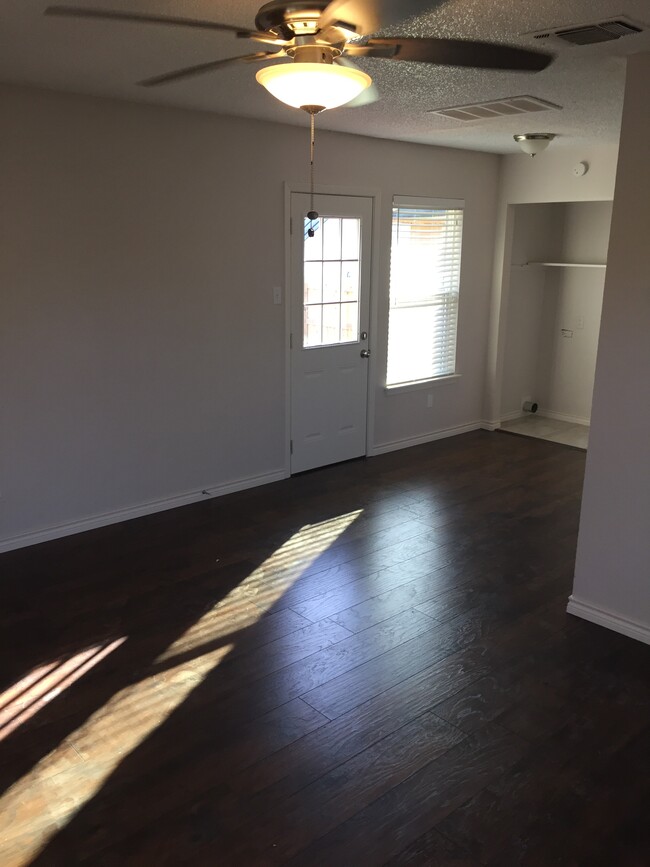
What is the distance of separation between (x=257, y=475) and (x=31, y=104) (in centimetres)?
269

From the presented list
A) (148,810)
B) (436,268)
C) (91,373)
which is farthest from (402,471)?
(148,810)

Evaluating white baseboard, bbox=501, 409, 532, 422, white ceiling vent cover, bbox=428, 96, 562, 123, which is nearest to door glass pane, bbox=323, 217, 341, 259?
white ceiling vent cover, bbox=428, 96, 562, 123

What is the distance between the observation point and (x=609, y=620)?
3.39 m

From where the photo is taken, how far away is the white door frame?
496 cm

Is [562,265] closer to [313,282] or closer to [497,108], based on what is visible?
[313,282]

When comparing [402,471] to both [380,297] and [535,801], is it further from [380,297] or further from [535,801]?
[535,801]

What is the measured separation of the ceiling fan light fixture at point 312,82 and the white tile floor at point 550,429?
4.97 m

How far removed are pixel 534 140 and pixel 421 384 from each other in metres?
2.13

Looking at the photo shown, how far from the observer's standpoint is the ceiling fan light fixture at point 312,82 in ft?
6.13

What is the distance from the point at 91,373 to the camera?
13.7ft

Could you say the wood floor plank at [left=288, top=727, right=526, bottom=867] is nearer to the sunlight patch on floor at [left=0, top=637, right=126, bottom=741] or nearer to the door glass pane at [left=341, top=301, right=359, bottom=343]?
the sunlight patch on floor at [left=0, top=637, right=126, bottom=741]

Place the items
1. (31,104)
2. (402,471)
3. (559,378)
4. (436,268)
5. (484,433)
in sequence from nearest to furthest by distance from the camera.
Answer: (31,104) < (402,471) < (436,268) < (484,433) < (559,378)

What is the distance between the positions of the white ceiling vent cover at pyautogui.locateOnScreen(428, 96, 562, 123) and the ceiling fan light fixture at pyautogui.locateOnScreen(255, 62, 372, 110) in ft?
6.86

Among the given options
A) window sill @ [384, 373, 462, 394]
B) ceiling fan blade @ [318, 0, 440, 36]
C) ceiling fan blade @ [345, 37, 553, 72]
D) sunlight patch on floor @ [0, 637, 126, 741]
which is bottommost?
sunlight patch on floor @ [0, 637, 126, 741]
